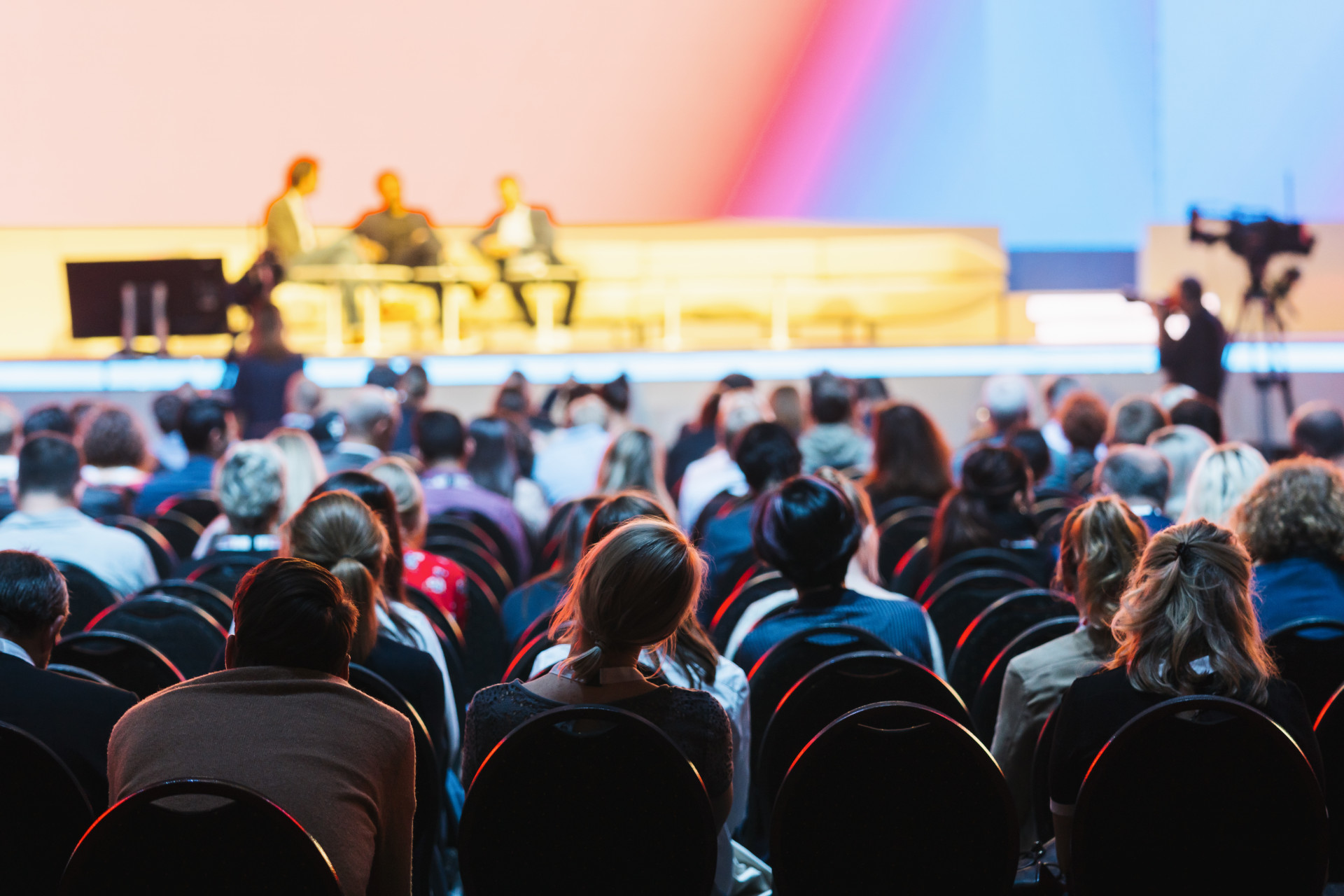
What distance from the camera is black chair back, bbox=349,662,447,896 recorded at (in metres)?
2.00

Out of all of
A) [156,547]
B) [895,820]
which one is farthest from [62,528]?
[895,820]

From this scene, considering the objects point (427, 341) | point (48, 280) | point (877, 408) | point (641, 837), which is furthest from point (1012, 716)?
point (48, 280)

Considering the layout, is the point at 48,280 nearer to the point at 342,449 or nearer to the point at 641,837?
the point at 342,449

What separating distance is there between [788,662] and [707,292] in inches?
324

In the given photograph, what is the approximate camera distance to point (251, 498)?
3330 millimetres

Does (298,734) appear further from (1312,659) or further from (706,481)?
(706,481)

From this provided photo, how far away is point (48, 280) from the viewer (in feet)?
34.5

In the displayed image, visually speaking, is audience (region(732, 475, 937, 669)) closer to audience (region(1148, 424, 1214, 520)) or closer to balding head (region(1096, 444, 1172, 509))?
balding head (region(1096, 444, 1172, 509))

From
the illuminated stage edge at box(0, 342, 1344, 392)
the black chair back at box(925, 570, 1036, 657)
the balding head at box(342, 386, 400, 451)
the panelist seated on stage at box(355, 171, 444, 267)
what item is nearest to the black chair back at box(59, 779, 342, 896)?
the black chair back at box(925, 570, 1036, 657)

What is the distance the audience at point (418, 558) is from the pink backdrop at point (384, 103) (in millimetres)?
8855

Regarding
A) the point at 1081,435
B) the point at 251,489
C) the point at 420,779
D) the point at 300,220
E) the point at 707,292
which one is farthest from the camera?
the point at 707,292

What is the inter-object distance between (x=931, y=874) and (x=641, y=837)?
0.42 meters

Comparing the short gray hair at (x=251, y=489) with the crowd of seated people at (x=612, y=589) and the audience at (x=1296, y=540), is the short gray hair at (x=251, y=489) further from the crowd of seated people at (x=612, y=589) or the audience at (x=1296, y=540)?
the audience at (x=1296, y=540)

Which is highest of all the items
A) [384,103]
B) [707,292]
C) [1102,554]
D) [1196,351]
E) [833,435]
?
[384,103]
